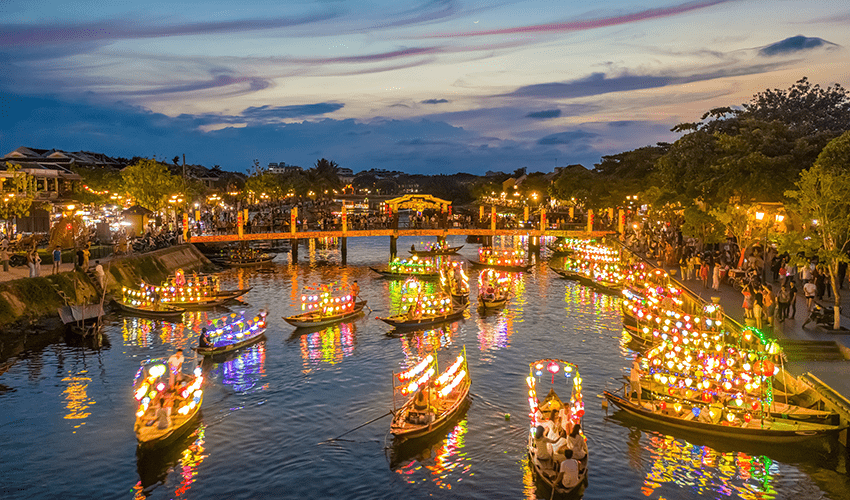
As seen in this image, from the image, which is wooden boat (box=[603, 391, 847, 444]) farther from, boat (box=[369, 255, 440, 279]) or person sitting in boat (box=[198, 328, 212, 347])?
boat (box=[369, 255, 440, 279])

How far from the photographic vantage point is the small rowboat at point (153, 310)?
148ft

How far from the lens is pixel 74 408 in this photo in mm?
27641

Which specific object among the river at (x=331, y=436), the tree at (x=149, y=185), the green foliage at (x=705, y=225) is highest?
the tree at (x=149, y=185)

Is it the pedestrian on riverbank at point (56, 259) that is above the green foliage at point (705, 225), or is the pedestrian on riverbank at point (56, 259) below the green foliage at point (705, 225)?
below

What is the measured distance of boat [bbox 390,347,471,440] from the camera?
Result: 2333 centimetres

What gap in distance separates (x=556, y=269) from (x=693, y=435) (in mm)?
44756

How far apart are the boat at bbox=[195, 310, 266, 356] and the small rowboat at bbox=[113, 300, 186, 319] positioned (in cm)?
795

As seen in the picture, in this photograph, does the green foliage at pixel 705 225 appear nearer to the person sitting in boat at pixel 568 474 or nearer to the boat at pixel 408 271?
the boat at pixel 408 271

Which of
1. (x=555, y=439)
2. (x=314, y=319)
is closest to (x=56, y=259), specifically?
(x=314, y=319)

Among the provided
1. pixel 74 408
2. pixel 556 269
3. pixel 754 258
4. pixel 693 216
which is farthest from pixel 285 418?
pixel 556 269

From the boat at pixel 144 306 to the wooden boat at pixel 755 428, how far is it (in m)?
32.8

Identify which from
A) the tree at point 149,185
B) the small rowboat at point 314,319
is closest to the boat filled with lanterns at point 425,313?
the small rowboat at point 314,319

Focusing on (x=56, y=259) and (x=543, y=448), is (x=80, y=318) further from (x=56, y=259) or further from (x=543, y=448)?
(x=543, y=448)

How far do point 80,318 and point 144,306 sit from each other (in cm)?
664
